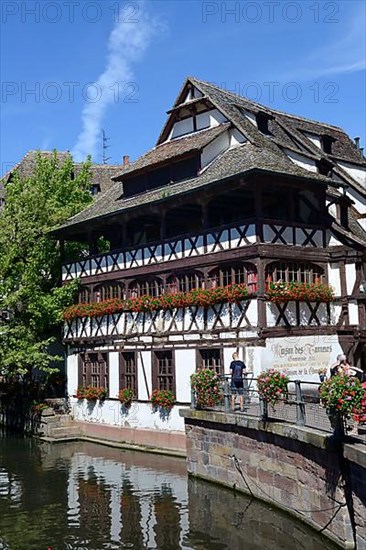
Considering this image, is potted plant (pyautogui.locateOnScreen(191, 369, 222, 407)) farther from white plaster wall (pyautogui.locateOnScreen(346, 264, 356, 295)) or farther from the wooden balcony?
white plaster wall (pyautogui.locateOnScreen(346, 264, 356, 295))

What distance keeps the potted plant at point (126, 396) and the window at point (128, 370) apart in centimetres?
19

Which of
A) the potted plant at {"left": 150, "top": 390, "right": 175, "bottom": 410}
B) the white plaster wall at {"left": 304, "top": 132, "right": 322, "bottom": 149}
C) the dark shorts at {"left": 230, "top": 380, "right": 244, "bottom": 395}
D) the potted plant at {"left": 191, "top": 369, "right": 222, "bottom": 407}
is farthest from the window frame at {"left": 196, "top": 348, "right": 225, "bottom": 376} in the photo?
the white plaster wall at {"left": 304, "top": 132, "right": 322, "bottom": 149}

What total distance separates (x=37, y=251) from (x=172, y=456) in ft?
38.5

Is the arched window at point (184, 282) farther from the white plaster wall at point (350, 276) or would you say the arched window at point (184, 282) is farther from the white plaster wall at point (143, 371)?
the white plaster wall at point (350, 276)

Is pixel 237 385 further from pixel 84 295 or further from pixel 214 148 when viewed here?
pixel 84 295

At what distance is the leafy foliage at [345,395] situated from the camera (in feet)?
38.4

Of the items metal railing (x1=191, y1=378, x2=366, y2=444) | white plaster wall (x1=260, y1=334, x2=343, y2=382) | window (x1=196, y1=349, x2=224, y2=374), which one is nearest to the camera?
metal railing (x1=191, y1=378, x2=366, y2=444)

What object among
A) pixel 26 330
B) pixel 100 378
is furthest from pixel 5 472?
pixel 26 330

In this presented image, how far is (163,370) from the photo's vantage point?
2405 cm

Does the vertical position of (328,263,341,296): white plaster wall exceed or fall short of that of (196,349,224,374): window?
it exceeds it

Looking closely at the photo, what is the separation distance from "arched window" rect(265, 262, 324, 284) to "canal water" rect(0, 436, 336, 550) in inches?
244

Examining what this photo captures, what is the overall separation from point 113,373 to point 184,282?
5029mm

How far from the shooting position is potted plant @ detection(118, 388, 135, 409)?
25.1 m

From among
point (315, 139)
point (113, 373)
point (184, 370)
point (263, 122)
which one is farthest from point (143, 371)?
point (315, 139)
